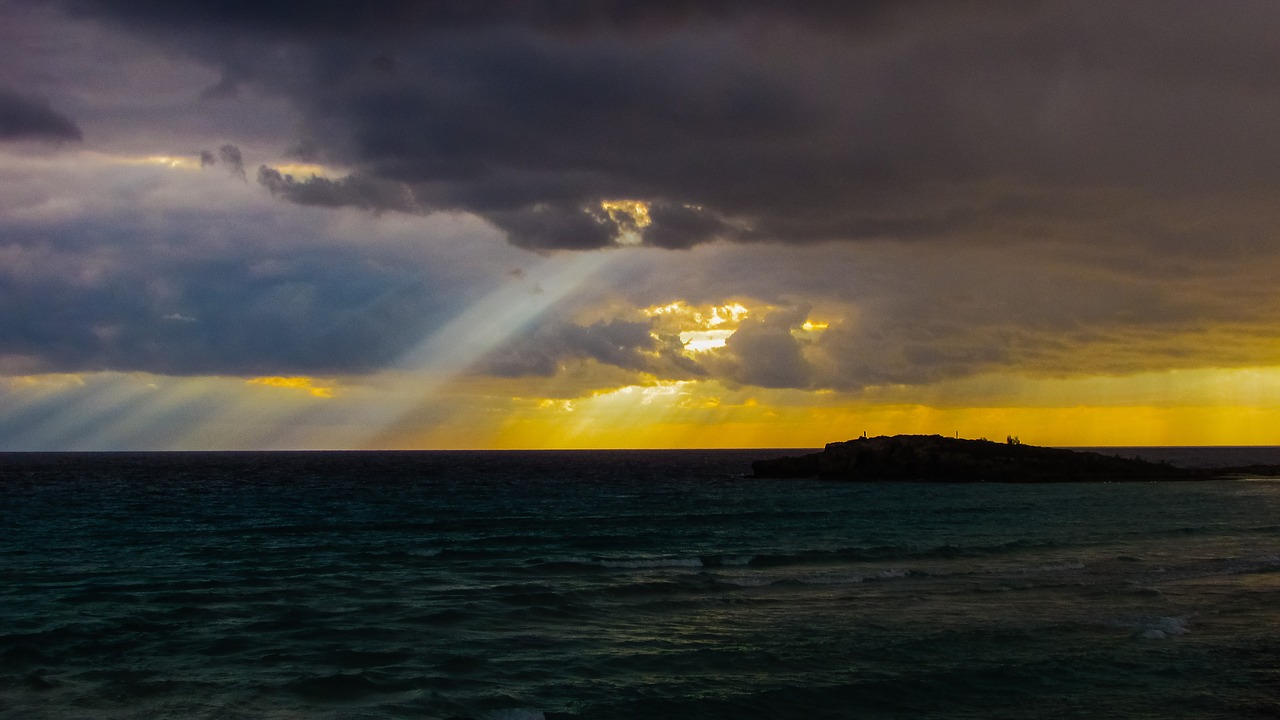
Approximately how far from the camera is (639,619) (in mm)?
29984

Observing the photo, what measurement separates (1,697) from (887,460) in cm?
11455

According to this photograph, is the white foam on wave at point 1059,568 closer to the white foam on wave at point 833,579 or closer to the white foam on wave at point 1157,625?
the white foam on wave at point 833,579

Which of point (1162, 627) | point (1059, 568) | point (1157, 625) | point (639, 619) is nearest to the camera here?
point (1162, 627)

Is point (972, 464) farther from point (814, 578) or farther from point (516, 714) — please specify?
point (516, 714)

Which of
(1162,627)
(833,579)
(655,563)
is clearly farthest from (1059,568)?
(655,563)

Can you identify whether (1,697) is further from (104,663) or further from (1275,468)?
(1275,468)

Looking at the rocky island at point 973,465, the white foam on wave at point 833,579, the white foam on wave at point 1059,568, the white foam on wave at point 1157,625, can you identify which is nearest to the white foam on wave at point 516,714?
the white foam on wave at point 1157,625

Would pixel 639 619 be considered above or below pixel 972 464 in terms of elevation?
below

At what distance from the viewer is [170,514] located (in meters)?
66.8

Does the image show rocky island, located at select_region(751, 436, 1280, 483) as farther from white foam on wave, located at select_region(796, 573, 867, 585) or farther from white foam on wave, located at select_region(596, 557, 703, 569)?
white foam on wave, located at select_region(796, 573, 867, 585)

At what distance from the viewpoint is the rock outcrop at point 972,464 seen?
121 metres

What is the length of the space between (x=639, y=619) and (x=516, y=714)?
33.1 ft

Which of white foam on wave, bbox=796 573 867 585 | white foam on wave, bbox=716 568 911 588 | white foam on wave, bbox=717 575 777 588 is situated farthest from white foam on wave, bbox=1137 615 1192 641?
white foam on wave, bbox=717 575 777 588

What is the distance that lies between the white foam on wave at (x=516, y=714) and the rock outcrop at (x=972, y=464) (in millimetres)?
106840
